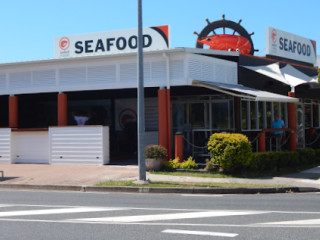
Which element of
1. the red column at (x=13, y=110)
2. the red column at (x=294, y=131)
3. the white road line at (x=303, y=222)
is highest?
the red column at (x=13, y=110)

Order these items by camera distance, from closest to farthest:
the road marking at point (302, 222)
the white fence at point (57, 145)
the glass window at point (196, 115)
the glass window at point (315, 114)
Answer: the road marking at point (302, 222) < the white fence at point (57, 145) < the glass window at point (196, 115) < the glass window at point (315, 114)

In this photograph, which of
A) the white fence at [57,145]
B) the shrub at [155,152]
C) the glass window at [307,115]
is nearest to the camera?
the shrub at [155,152]

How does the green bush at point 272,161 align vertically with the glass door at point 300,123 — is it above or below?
below

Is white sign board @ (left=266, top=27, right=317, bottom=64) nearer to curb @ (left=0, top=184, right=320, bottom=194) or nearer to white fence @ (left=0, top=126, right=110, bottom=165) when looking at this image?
white fence @ (left=0, top=126, right=110, bottom=165)

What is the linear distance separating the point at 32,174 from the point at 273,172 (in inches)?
331

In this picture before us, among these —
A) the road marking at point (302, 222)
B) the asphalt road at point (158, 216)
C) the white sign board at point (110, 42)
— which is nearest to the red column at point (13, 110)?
the white sign board at point (110, 42)

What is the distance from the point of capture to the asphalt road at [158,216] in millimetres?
6875

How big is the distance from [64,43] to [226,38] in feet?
27.9

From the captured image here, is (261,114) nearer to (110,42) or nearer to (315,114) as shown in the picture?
(315,114)

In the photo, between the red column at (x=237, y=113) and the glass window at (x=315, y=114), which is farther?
the glass window at (x=315, y=114)

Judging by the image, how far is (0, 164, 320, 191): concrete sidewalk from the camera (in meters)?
13.3

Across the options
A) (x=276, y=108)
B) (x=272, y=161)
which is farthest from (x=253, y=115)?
(x=272, y=161)

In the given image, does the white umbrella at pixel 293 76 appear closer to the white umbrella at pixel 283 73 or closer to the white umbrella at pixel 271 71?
the white umbrella at pixel 283 73

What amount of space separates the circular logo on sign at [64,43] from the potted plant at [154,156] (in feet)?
33.7
